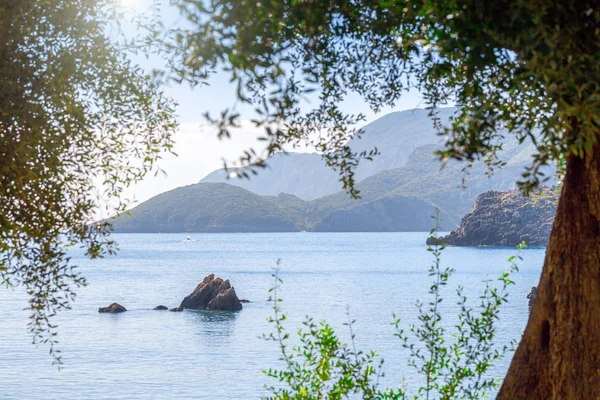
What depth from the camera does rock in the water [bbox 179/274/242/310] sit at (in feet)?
224

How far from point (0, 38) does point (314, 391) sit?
6416 millimetres

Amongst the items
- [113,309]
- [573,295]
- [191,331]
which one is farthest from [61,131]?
[113,309]

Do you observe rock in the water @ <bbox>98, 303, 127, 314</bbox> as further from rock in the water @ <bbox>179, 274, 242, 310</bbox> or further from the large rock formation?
the large rock formation

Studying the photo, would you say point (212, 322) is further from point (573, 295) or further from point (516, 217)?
point (516, 217)

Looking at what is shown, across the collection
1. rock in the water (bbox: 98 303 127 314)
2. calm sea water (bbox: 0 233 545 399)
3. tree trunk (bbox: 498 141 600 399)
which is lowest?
calm sea water (bbox: 0 233 545 399)

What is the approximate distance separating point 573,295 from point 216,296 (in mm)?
63018

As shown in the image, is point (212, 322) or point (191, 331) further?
point (212, 322)

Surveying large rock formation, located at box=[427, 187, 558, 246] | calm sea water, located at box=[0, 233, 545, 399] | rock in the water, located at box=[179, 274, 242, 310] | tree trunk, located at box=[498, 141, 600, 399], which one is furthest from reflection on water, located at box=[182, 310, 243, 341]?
large rock formation, located at box=[427, 187, 558, 246]

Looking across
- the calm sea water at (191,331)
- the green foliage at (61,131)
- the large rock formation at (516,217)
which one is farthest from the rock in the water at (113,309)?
the large rock formation at (516,217)

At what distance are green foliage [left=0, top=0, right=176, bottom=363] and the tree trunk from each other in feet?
18.0

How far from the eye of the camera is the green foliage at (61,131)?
829 centimetres

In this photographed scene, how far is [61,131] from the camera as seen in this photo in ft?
29.2

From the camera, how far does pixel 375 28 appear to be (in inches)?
305

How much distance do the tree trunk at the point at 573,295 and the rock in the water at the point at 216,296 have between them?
6051cm
